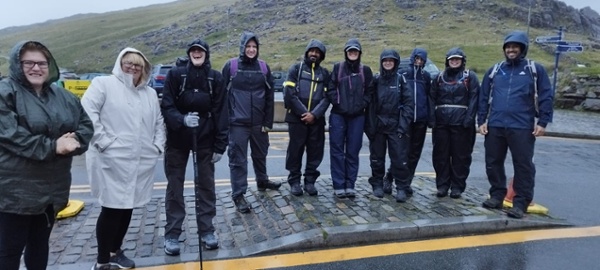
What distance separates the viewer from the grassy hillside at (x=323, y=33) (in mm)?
56678

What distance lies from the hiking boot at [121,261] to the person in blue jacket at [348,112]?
263cm

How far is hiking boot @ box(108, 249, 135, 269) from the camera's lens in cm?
377

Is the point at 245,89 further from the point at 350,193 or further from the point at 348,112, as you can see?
the point at 350,193

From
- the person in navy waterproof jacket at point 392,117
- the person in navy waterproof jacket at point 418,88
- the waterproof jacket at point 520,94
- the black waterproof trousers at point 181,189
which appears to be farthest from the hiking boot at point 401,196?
the black waterproof trousers at point 181,189

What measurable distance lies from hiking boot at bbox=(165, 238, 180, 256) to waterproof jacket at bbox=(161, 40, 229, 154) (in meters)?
0.91

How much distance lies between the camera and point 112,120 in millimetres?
3615

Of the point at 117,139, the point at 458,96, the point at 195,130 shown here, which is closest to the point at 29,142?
the point at 117,139

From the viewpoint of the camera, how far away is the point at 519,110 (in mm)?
5082

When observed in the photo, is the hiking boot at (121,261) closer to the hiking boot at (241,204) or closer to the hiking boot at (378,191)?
the hiking boot at (241,204)

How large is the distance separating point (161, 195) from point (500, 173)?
177 inches

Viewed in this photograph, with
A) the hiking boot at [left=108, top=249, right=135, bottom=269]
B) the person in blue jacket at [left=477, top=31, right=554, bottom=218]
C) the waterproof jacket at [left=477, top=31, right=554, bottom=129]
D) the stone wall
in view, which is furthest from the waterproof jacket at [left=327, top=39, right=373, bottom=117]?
the stone wall

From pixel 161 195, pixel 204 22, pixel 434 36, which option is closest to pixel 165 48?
pixel 204 22

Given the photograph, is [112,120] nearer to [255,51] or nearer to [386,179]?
[255,51]

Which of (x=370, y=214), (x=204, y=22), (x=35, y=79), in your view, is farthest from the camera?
(x=204, y=22)
